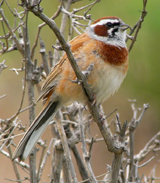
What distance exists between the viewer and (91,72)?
11.1ft

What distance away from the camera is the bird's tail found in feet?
10.6

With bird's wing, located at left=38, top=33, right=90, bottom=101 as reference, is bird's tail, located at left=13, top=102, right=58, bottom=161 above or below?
below

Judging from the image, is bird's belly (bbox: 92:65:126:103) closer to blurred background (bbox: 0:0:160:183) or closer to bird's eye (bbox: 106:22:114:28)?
bird's eye (bbox: 106:22:114:28)

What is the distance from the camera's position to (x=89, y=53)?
346 cm

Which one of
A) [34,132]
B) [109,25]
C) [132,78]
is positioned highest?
[109,25]

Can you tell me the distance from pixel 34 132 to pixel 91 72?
0.88m

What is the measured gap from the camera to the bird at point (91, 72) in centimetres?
341

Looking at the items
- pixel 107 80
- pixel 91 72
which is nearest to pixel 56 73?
pixel 91 72

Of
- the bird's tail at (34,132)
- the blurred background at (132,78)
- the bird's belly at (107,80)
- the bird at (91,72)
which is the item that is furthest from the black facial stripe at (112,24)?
the blurred background at (132,78)

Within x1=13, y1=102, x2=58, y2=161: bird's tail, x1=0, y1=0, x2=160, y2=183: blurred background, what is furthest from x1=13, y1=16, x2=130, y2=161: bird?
x1=0, y1=0, x2=160, y2=183: blurred background

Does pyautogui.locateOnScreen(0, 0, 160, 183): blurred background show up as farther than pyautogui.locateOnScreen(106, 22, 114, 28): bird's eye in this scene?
Yes

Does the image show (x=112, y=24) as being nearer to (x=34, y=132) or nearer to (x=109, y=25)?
(x=109, y=25)

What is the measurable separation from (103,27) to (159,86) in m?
3.30

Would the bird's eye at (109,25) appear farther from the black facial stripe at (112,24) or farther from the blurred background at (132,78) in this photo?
the blurred background at (132,78)
